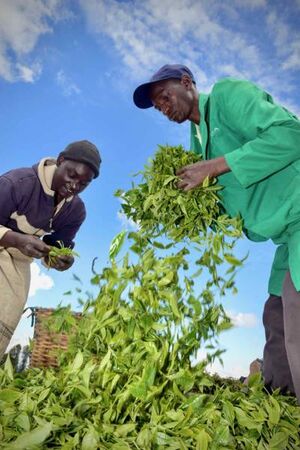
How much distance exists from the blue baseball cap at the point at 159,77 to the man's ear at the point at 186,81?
0.02 m

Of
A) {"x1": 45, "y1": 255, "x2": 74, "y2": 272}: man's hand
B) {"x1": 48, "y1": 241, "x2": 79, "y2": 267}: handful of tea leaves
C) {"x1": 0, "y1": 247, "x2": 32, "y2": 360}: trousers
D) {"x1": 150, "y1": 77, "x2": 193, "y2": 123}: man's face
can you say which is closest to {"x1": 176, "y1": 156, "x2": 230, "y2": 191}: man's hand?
{"x1": 150, "y1": 77, "x2": 193, "y2": 123}: man's face

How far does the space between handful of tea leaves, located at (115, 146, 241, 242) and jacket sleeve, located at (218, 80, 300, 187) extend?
5.3 inches

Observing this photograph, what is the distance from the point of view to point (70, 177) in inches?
106

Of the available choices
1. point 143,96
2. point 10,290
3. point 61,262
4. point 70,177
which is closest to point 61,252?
point 61,262

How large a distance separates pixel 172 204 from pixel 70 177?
1185 mm

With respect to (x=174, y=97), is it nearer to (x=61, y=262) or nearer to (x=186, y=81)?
(x=186, y=81)

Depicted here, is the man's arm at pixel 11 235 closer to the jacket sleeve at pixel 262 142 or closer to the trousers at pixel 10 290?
the trousers at pixel 10 290

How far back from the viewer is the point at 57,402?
1352 mm

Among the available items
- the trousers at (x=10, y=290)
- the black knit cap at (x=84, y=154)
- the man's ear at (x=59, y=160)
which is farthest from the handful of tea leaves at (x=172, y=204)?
the trousers at (x=10, y=290)

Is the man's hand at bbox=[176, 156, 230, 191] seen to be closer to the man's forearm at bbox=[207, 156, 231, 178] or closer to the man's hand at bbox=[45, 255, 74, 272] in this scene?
the man's forearm at bbox=[207, 156, 231, 178]

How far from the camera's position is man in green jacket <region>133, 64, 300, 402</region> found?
1.65 m

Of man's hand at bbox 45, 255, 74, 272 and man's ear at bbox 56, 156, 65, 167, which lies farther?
man's ear at bbox 56, 156, 65, 167

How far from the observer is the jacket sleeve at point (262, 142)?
1.65 m

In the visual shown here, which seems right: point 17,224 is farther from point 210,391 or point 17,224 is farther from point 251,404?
point 251,404
